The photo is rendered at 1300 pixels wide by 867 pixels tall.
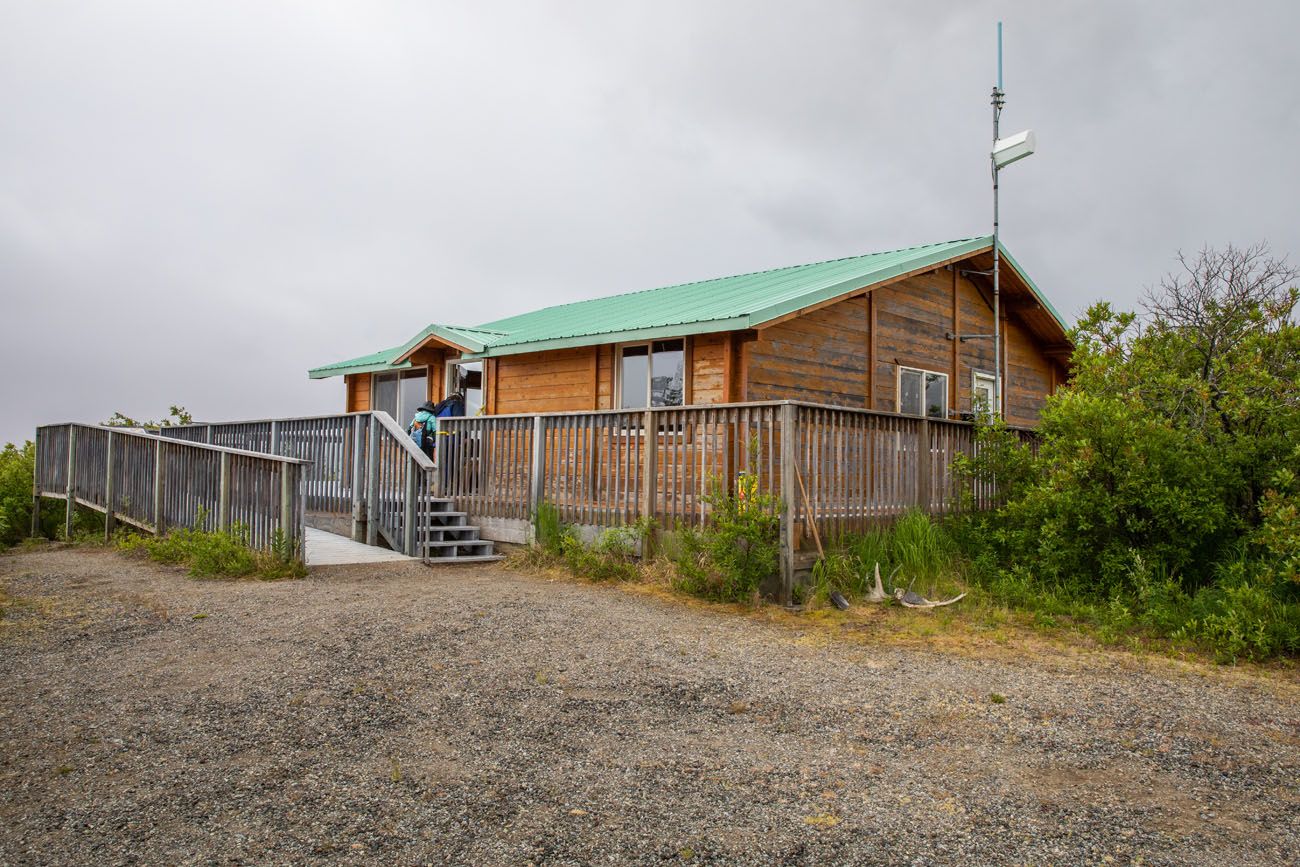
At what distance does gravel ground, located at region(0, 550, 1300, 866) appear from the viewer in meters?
3.46

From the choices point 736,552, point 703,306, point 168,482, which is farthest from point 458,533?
point 703,306

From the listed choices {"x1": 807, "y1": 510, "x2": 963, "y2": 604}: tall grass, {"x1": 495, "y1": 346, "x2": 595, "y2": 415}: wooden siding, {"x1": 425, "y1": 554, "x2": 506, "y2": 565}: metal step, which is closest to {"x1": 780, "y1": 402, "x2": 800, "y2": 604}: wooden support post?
{"x1": 807, "y1": 510, "x2": 963, "y2": 604}: tall grass

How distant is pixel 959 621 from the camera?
7.90 meters

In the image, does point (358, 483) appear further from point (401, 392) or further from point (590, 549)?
point (401, 392)

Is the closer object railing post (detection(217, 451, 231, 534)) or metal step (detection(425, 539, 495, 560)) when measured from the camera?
metal step (detection(425, 539, 495, 560))

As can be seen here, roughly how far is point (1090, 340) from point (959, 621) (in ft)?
12.5

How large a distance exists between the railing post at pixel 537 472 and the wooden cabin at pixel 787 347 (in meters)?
2.12

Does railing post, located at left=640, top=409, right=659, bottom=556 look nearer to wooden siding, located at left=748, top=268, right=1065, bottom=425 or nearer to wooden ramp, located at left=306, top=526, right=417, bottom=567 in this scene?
wooden siding, located at left=748, top=268, right=1065, bottom=425

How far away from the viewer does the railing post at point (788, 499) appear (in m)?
8.50

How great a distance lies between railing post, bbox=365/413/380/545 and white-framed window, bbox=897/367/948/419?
8.57 metres

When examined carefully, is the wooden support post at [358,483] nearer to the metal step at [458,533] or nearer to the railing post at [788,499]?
the metal step at [458,533]

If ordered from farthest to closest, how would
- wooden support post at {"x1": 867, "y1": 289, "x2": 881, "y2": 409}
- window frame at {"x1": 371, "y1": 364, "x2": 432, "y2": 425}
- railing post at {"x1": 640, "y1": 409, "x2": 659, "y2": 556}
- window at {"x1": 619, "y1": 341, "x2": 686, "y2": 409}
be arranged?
1. window frame at {"x1": 371, "y1": 364, "x2": 432, "y2": 425}
2. wooden support post at {"x1": 867, "y1": 289, "x2": 881, "y2": 409}
3. window at {"x1": 619, "y1": 341, "x2": 686, "y2": 409}
4. railing post at {"x1": 640, "y1": 409, "x2": 659, "y2": 556}

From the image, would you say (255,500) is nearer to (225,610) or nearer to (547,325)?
(225,610)

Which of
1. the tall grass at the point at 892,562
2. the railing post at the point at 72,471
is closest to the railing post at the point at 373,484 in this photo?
the tall grass at the point at 892,562
